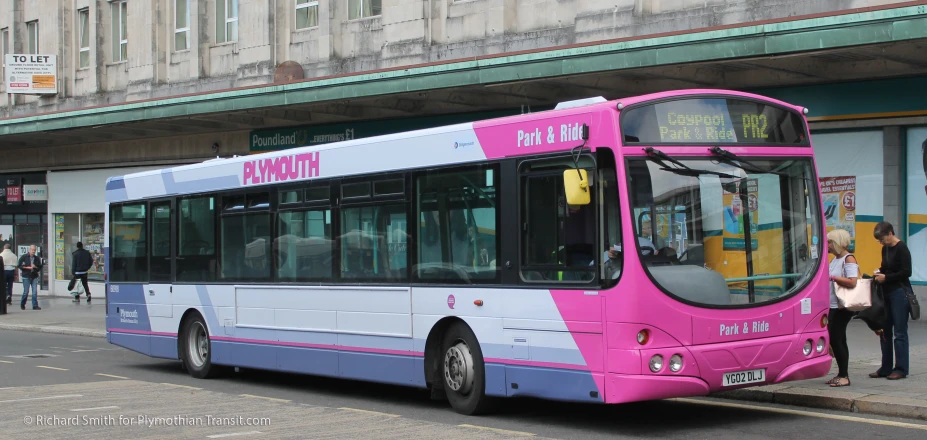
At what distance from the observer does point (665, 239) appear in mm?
8867

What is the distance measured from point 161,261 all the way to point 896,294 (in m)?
9.78

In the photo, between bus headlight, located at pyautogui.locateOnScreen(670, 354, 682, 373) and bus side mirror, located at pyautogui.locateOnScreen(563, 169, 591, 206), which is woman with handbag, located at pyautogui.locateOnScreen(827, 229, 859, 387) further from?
bus side mirror, located at pyautogui.locateOnScreen(563, 169, 591, 206)

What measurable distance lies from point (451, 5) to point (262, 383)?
12.5 m

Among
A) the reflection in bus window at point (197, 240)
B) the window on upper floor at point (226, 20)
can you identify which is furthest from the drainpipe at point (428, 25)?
the reflection in bus window at point (197, 240)

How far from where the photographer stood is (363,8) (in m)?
26.8

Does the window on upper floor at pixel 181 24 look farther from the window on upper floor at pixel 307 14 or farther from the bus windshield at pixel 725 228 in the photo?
the bus windshield at pixel 725 228

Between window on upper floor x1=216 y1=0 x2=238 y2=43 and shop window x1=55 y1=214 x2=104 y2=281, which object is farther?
shop window x1=55 y1=214 x2=104 y2=281

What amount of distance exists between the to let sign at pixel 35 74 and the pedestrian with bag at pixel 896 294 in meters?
31.3

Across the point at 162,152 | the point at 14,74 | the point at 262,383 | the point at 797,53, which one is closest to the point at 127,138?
the point at 162,152

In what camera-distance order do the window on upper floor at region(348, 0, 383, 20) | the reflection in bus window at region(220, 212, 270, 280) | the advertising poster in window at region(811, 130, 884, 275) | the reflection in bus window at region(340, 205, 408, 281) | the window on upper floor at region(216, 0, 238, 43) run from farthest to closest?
1. the window on upper floor at region(216, 0, 238, 43)
2. the window on upper floor at region(348, 0, 383, 20)
3. the advertising poster in window at region(811, 130, 884, 275)
4. the reflection in bus window at region(220, 212, 270, 280)
5. the reflection in bus window at region(340, 205, 408, 281)

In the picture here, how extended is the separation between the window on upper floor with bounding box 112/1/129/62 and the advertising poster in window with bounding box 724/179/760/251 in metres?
28.8

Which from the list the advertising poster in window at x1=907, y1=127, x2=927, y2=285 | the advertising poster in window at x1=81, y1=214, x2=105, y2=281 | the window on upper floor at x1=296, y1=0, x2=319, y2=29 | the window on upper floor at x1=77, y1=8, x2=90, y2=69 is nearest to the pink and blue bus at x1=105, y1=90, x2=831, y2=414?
the advertising poster in window at x1=907, y1=127, x2=927, y2=285

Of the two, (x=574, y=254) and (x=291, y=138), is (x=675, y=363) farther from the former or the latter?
(x=291, y=138)

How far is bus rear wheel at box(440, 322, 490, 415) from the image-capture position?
1020 cm
